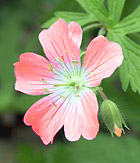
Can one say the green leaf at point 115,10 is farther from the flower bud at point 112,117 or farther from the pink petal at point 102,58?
the flower bud at point 112,117

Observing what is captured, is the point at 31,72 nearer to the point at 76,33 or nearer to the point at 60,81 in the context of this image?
the point at 60,81

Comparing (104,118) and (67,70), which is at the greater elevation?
(67,70)

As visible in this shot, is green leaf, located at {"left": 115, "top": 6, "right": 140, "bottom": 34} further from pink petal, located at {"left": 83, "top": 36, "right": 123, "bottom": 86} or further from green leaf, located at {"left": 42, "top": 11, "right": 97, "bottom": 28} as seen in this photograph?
pink petal, located at {"left": 83, "top": 36, "right": 123, "bottom": 86}

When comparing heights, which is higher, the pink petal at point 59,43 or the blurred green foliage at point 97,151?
the pink petal at point 59,43

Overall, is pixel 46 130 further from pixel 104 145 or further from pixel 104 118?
pixel 104 145

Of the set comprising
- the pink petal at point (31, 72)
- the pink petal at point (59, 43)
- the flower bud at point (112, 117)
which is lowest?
the flower bud at point (112, 117)

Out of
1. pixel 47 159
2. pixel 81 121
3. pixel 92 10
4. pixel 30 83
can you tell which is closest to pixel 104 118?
pixel 81 121

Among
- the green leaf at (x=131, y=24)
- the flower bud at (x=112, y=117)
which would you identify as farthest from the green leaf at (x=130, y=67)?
the flower bud at (x=112, y=117)

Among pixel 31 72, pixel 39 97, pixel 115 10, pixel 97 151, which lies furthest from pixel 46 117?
pixel 97 151
